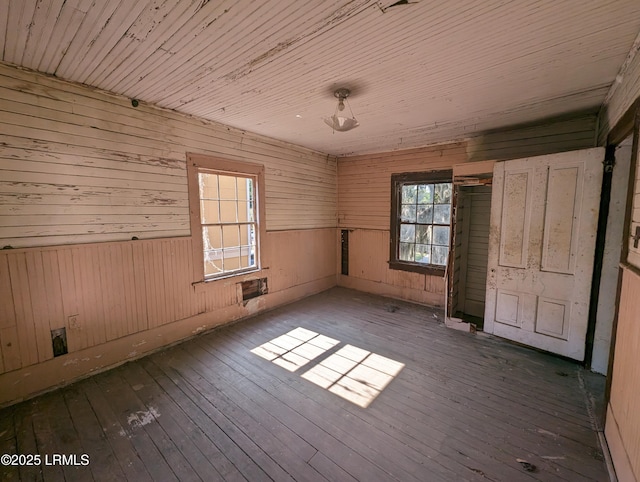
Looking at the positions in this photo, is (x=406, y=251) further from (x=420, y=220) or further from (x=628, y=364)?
(x=628, y=364)

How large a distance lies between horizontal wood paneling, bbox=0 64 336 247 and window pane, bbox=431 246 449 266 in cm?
380

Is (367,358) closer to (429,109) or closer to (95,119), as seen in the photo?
(429,109)

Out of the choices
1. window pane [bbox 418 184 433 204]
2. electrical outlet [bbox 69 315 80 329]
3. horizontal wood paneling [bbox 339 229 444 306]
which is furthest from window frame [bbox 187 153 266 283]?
window pane [bbox 418 184 433 204]

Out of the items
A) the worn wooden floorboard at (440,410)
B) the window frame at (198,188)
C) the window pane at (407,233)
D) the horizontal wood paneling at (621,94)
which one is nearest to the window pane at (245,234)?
the window frame at (198,188)

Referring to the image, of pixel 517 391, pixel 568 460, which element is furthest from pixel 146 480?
pixel 517 391

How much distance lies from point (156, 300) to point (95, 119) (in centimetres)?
208

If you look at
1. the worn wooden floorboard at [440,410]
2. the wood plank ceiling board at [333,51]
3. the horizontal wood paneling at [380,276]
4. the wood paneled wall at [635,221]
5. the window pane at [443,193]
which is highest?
the wood plank ceiling board at [333,51]

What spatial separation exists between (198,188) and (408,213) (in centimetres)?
369

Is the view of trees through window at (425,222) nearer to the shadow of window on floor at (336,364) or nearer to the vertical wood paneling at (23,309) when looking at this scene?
the shadow of window on floor at (336,364)

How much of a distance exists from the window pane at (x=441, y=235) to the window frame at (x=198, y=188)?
10.2ft

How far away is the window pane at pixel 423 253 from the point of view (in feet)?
16.4

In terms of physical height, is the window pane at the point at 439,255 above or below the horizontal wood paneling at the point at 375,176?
below

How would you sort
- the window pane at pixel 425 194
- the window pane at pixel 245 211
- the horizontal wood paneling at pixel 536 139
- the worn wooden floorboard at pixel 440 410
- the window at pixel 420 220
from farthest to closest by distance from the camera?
the window pane at pixel 425 194 → the window at pixel 420 220 → the window pane at pixel 245 211 → the horizontal wood paneling at pixel 536 139 → the worn wooden floorboard at pixel 440 410

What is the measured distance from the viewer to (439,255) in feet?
16.0
